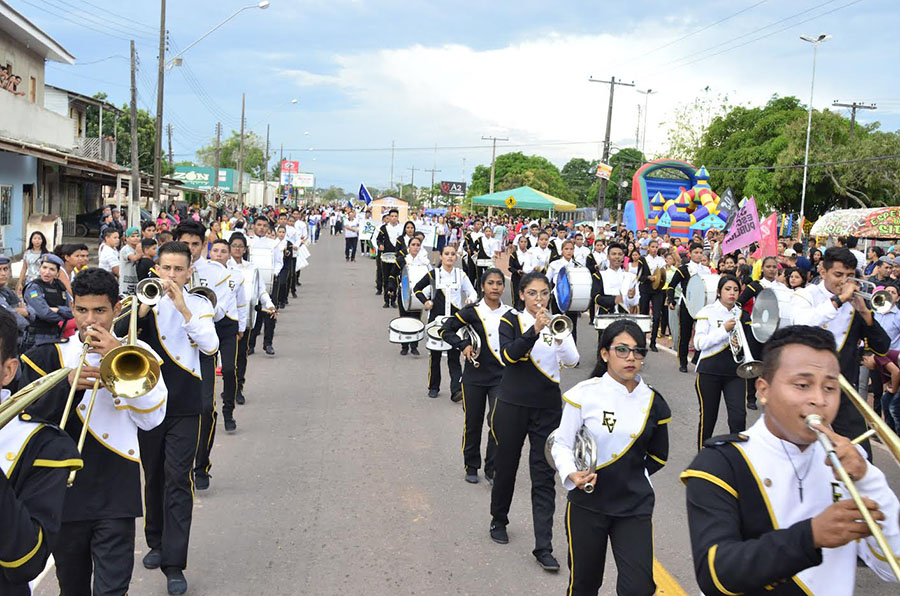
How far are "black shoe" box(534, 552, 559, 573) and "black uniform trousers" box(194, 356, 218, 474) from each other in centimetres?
246

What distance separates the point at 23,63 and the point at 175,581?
28888 mm

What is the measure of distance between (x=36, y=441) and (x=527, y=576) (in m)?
3.58

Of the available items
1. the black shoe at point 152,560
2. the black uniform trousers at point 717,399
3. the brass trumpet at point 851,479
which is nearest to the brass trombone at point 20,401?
the brass trumpet at point 851,479

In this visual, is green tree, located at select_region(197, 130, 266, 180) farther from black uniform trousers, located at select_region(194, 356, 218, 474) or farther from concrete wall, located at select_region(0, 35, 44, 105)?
black uniform trousers, located at select_region(194, 356, 218, 474)

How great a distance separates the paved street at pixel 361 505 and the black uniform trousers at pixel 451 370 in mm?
236

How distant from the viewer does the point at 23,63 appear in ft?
95.8

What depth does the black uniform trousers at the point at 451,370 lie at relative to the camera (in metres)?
10.4

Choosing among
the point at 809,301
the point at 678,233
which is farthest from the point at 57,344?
the point at 678,233

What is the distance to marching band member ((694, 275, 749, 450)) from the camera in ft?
24.3

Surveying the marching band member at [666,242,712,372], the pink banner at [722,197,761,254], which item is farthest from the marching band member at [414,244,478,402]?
the pink banner at [722,197,761,254]

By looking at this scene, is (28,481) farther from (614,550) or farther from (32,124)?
(32,124)

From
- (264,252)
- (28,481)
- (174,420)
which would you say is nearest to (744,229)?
(264,252)

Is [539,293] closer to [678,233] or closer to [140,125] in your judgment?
[678,233]

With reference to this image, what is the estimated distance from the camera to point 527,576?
18.1 ft
